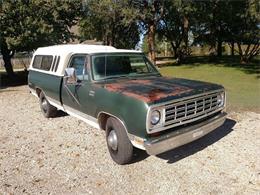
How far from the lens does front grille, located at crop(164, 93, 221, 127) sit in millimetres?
4594

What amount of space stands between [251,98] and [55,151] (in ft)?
23.8

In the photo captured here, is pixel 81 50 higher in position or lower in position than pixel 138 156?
higher

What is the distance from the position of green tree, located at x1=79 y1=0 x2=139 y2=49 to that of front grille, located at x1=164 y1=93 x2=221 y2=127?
15.9 m

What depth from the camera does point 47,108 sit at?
A: 8.43 m

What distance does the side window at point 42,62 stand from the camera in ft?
26.3

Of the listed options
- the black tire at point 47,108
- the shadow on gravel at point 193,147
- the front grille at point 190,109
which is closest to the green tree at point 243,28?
the shadow on gravel at point 193,147

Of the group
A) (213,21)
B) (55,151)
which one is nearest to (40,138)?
(55,151)

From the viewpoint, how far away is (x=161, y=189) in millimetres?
4352

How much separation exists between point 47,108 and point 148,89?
170 inches

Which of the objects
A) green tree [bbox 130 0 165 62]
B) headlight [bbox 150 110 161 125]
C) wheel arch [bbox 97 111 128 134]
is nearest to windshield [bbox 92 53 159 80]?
wheel arch [bbox 97 111 128 134]

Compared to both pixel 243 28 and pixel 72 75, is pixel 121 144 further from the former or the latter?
pixel 243 28

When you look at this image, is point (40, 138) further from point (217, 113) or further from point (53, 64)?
point (217, 113)

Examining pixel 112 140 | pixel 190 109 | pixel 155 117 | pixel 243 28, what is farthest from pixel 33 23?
pixel 243 28

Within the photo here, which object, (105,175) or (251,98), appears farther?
(251,98)
